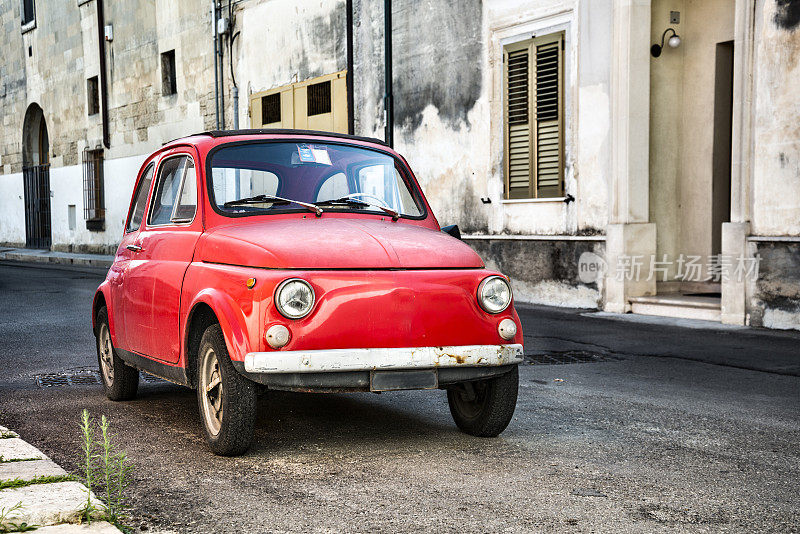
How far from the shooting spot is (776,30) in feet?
35.9

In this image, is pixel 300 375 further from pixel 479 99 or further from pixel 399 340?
pixel 479 99

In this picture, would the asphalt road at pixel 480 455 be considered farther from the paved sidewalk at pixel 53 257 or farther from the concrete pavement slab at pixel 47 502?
the paved sidewalk at pixel 53 257

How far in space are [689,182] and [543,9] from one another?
333 cm

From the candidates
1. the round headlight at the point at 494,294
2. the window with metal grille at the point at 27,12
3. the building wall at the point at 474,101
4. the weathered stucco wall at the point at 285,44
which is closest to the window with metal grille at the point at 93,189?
the window with metal grille at the point at 27,12

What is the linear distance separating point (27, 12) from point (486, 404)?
113ft

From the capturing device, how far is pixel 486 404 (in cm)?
527

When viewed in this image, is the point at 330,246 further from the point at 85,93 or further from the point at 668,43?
the point at 85,93

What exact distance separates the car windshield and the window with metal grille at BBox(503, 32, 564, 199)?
27.3ft

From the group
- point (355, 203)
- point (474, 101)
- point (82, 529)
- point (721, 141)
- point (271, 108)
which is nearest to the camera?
point (82, 529)

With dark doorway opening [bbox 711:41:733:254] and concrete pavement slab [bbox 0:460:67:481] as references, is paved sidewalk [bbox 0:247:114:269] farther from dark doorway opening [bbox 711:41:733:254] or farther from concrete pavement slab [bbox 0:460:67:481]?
concrete pavement slab [bbox 0:460:67:481]

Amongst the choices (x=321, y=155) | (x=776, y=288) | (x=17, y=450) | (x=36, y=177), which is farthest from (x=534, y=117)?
(x=36, y=177)

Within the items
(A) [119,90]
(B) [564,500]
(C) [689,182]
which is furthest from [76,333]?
(A) [119,90]

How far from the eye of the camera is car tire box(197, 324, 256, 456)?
4723 millimetres

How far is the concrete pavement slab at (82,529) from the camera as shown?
353cm
